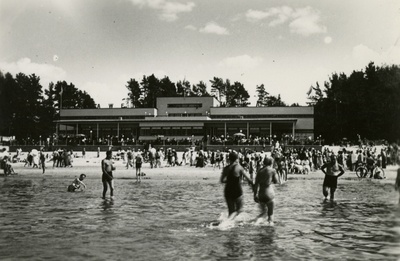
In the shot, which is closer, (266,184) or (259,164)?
Result: (266,184)

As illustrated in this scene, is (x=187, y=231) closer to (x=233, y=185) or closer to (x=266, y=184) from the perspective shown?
(x=233, y=185)

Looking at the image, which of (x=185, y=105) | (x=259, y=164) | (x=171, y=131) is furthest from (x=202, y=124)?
(x=259, y=164)

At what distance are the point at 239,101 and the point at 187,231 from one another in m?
109

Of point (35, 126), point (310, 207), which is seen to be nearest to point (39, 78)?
point (35, 126)

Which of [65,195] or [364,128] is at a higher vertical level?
[364,128]

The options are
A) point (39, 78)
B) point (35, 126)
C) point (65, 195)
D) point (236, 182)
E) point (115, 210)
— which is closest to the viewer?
point (236, 182)

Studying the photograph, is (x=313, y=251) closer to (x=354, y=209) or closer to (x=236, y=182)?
(x=236, y=182)

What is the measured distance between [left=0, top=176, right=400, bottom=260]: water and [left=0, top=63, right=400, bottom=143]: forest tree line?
38688 mm

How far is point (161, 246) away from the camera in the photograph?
8.55 m

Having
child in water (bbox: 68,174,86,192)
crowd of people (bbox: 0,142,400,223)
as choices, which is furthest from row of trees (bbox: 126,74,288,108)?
child in water (bbox: 68,174,86,192)

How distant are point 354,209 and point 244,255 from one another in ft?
23.4

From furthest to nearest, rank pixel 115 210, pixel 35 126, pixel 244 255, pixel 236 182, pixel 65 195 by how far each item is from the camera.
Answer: pixel 35 126 → pixel 65 195 → pixel 115 210 → pixel 236 182 → pixel 244 255

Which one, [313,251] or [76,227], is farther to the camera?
[76,227]

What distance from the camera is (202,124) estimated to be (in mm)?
68938
